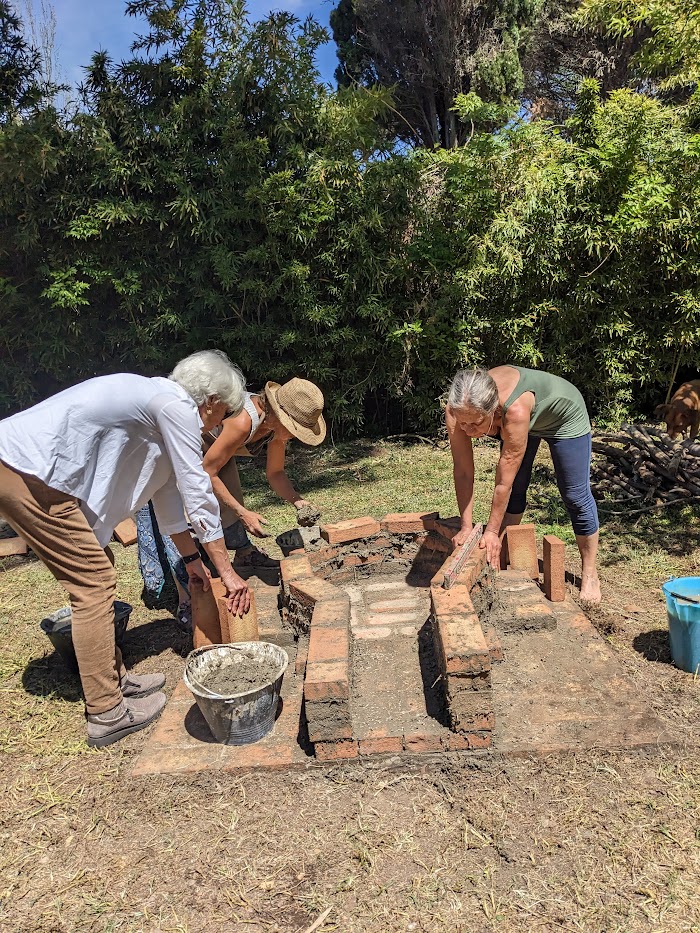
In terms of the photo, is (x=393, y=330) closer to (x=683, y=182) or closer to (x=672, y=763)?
(x=683, y=182)

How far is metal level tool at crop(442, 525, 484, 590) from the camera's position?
3.16 meters

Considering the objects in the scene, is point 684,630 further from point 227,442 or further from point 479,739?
point 227,442

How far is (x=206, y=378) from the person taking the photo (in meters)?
2.94

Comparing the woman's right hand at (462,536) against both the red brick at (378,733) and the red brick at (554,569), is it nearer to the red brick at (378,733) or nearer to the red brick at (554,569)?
the red brick at (554,569)

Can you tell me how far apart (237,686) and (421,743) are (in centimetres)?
83

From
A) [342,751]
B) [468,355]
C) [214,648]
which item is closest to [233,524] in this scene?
[214,648]

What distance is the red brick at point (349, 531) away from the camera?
409 cm

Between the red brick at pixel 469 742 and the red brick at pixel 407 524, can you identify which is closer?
the red brick at pixel 469 742

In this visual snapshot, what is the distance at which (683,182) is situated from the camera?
7.59 meters

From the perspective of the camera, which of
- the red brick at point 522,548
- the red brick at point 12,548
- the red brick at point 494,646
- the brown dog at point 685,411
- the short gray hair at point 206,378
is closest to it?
the short gray hair at point 206,378

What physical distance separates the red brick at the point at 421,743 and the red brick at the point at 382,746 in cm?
3

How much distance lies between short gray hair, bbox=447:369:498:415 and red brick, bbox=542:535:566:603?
0.97 meters

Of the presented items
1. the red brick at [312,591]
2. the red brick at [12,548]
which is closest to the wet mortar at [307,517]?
the red brick at [312,591]

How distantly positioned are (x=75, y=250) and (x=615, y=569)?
6682 millimetres
